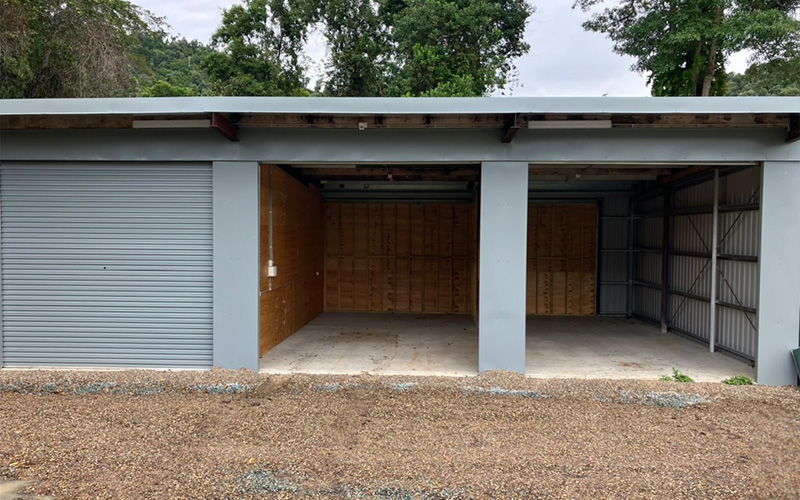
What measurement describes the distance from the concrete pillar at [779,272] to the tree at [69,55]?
537 inches

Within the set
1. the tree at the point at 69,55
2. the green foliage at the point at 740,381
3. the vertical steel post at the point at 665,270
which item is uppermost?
the tree at the point at 69,55

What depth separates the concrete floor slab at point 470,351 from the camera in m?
6.05

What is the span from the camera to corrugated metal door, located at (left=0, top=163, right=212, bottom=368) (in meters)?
5.90

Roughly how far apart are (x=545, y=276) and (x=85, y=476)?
9.81 metres

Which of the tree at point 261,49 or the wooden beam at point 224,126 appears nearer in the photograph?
the wooden beam at point 224,126

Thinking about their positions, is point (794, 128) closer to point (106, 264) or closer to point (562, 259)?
point (562, 259)

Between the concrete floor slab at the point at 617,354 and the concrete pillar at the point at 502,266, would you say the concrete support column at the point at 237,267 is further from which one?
the concrete floor slab at the point at 617,354

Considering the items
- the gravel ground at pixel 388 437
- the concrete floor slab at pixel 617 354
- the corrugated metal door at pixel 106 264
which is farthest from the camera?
the concrete floor slab at pixel 617 354

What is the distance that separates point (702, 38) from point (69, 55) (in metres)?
17.8

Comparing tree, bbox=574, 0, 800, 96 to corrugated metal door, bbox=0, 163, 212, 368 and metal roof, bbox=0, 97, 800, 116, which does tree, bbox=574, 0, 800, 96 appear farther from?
corrugated metal door, bbox=0, 163, 212, 368

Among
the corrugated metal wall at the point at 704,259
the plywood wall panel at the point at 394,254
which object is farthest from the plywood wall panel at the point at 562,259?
the plywood wall panel at the point at 394,254

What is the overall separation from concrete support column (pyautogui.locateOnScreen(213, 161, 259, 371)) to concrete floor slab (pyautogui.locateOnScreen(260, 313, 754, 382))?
1.64 ft

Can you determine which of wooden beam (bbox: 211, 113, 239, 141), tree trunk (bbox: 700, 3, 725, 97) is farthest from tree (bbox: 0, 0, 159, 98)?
tree trunk (bbox: 700, 3, 725, 97)

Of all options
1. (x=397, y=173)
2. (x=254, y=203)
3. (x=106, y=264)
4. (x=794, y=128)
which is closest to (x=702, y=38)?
(x=794, y=128)
